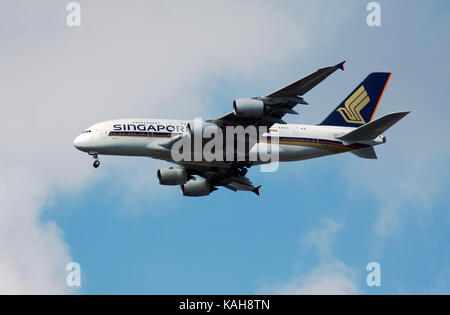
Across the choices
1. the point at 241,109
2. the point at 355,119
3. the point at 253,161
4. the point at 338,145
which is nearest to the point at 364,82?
the point at 355,119

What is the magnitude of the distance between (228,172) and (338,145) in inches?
352

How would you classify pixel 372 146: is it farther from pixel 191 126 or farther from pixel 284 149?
pixel 191 126

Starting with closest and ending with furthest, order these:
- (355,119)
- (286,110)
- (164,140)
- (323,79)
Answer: (323,79) < (286,110) < (164,140) < (355,119)

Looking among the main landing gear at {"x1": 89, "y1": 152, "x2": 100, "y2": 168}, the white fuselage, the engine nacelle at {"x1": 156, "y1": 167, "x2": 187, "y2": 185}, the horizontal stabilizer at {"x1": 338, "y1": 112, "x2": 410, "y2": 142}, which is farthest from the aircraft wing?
the main landing gear at {"x1": 89, "y1": 152, "x2": 100, "y2": 168}

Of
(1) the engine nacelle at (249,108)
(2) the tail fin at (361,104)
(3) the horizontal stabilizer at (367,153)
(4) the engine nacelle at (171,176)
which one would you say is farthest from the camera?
(2) the tail fin at (361,104)

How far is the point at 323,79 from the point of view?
163 ft

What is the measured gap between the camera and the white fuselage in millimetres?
57406

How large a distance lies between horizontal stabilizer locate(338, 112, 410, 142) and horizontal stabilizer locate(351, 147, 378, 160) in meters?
1.12

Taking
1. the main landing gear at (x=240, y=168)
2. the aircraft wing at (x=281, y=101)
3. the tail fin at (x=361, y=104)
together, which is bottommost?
the main landing gear at (x=240, y=168)

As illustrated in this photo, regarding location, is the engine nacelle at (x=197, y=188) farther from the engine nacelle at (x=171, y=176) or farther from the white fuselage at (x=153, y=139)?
the white fuselage at (x=153, y=139)

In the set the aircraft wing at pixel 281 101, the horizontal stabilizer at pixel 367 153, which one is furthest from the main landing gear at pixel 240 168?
the horizontal stabilizer at pixel 367 153

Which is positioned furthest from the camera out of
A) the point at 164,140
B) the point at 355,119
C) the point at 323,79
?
the point at 355,119

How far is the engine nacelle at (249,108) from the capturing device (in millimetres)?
52125

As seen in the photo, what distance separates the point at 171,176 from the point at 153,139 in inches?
227
